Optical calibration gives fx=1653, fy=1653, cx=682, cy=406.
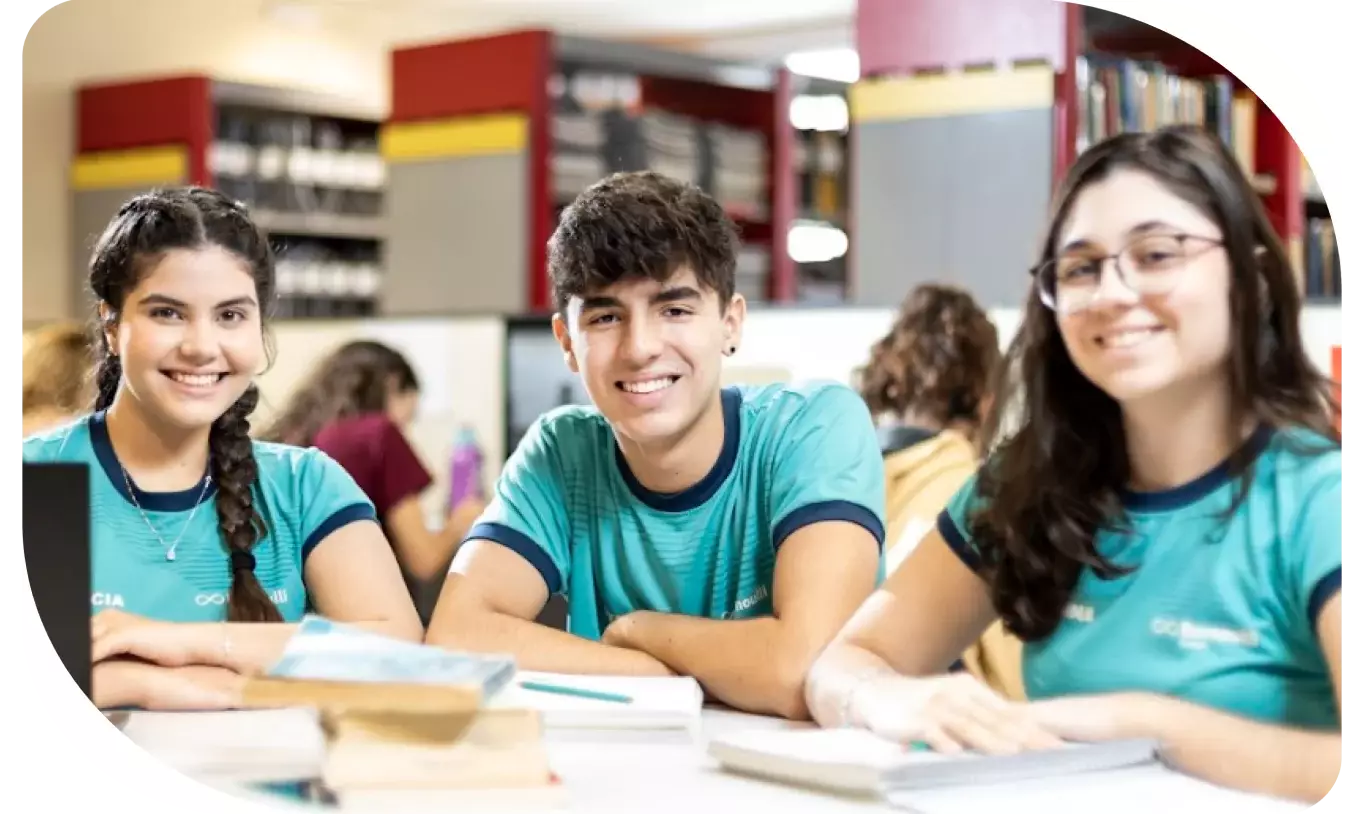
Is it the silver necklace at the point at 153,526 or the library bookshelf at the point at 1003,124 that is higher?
the library bookshelf at the point at 1003,124

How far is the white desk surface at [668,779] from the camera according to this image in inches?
50.1

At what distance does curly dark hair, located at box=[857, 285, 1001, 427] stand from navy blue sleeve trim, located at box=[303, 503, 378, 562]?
675 millimetres

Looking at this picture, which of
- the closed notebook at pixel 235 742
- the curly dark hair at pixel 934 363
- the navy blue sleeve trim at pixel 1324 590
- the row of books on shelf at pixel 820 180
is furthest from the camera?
the row of books on shelf at pixel 820 180

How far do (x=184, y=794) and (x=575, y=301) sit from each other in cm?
55

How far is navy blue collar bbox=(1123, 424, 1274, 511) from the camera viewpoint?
4.23ft

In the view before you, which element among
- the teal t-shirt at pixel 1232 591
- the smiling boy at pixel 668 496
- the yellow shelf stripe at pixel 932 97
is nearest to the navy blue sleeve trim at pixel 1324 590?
the teal t-shirt at pixel 1232 591

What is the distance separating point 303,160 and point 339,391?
4047 millimetres

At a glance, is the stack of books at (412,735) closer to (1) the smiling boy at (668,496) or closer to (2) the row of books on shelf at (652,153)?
(1) the smiling boy at (668,496)

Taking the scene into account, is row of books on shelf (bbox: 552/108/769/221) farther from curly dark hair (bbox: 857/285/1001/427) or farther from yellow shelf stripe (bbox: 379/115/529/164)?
yellow shelf stripe (bbox: 379/115/529/164)

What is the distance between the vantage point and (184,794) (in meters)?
1.42

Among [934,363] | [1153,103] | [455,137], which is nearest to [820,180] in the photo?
[455,137]

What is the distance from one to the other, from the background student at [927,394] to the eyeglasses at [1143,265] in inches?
17.9


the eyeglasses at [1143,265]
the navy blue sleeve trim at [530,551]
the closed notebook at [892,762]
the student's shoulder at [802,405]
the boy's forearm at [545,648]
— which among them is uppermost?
the eyeglasses at [1143,265]

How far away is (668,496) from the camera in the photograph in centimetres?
163
